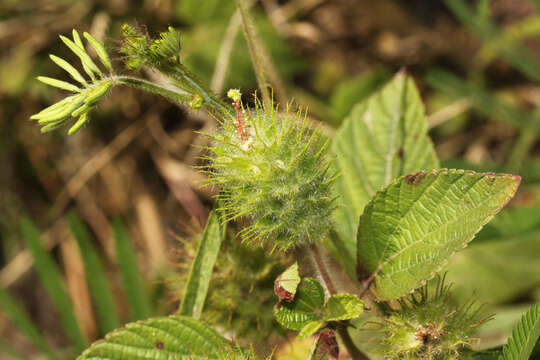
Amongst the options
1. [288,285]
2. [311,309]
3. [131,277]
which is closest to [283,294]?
[288,285]

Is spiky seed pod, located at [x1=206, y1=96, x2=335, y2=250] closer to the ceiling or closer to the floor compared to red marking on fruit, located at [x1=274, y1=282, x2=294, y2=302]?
closer to the ceiling

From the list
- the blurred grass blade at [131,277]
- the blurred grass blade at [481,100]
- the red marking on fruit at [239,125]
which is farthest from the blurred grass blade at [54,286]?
the blurred grass blade at [481,100]

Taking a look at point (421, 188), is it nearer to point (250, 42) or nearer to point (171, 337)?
point (250, 42)

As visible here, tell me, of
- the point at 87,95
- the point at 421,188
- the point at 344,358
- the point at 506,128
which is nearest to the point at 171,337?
the point at 344,358

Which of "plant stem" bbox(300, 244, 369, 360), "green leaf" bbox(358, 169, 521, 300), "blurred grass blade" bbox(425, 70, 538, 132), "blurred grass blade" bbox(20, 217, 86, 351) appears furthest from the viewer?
"blurred grass blade" bbox(425, 70, 538, 132)

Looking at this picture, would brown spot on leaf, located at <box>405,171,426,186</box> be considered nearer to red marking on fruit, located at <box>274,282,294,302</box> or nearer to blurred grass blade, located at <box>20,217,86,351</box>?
red marking on fruit, located at <box>274,282,294,302</box>

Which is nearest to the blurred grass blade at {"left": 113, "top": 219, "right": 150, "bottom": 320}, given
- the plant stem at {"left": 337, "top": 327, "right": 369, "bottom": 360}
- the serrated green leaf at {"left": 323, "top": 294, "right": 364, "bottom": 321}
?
the plant stem at {"left": 337, "top": 327, "right": 369, "bottom": 360}

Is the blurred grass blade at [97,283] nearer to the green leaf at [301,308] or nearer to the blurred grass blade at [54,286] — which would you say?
the blurred grass blade at [54,286]
